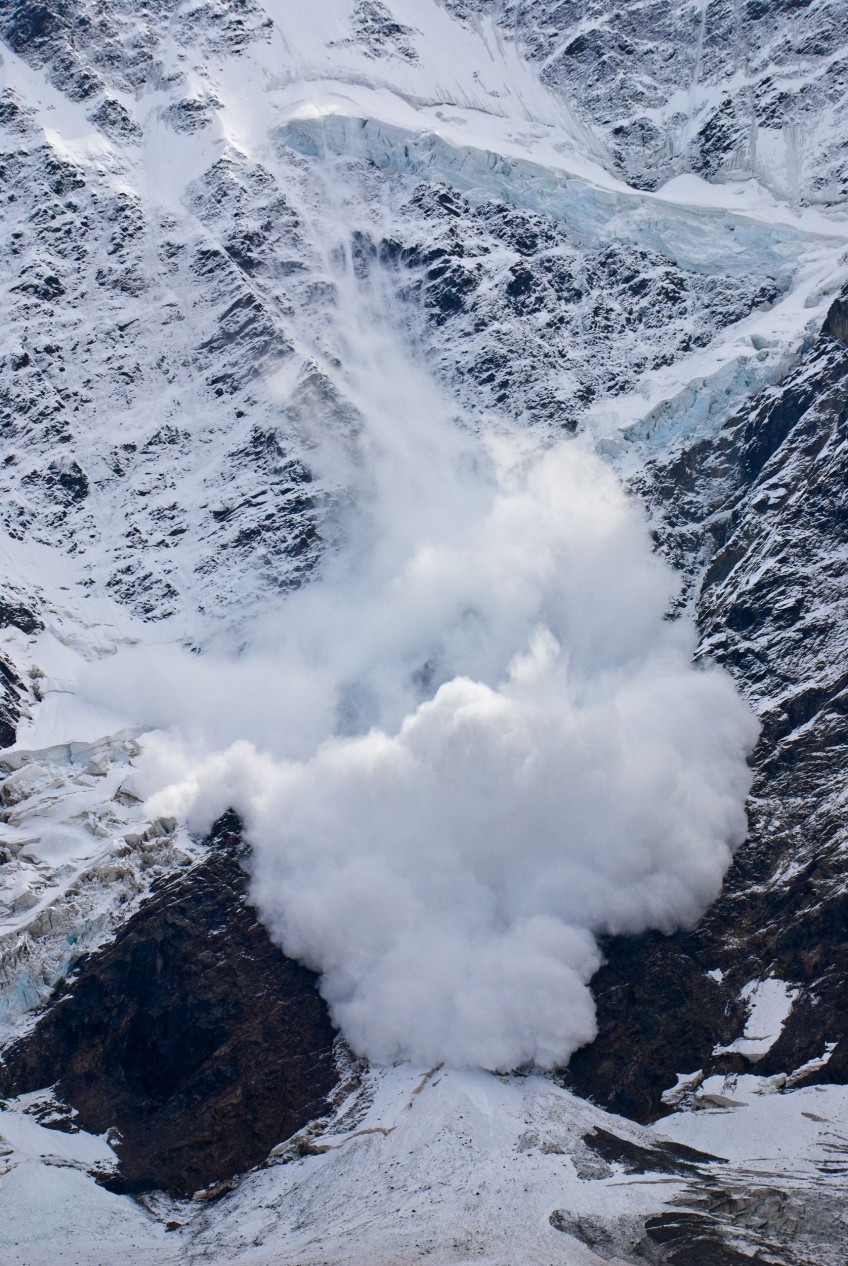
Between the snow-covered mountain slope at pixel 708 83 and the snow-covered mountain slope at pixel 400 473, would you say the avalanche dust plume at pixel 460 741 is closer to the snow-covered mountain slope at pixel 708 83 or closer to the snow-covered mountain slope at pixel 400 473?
the snow-covered mountain slope at pixel 400 473

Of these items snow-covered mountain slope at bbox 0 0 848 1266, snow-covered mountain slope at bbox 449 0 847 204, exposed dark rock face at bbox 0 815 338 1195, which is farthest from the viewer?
snow-covered mountain slope at bbox 449 0 847 204

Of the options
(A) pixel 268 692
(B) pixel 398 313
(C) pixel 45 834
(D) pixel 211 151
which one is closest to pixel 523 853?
(A) pixel 268 692

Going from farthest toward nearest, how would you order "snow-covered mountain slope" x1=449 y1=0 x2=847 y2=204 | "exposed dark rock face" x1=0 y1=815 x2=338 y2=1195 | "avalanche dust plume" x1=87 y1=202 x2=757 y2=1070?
"snow-covered mountain slope" x1=449 y1=0 x2=847 y2=204 < "avalanche dust plume" x1=87 y1=202 x2=757 y2=1070 < "exposed dark rock face" x1=0 y1=815 x2=338 y2=1195

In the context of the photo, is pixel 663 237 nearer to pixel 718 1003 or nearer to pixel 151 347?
pixel 151 347

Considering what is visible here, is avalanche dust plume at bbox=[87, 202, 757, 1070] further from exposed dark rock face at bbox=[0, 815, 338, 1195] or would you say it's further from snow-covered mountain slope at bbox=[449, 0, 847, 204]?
snow-covered mountain slope at bbox=[449, 0, 847, 204]

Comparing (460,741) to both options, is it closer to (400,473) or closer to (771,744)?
(771,744)

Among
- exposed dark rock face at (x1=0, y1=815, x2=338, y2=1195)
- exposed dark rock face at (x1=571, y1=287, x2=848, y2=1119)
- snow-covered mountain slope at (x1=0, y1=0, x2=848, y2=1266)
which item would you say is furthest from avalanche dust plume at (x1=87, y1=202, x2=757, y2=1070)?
exposed dark rock face at (x1=0, y1=815, x2=338, y2=1195)

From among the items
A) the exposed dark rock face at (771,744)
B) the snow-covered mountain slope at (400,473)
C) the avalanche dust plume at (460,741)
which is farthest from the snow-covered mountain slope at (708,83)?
the avalanche dust plume at (460,741)

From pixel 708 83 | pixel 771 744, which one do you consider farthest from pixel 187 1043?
pixel 708 83
